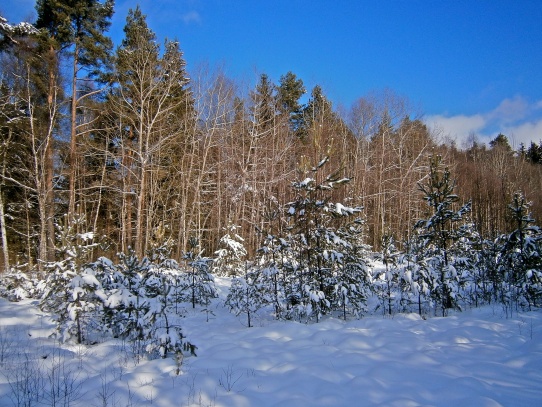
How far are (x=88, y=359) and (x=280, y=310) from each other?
15.0 ft

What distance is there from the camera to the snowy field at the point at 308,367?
3.93 metres

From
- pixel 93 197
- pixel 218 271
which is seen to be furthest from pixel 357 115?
pixel 93 197

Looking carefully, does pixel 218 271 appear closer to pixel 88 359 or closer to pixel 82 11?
pixel 88 359

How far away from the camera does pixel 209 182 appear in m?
21.9

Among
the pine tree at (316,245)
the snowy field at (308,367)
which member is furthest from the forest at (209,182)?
the snowy field at (308,367)

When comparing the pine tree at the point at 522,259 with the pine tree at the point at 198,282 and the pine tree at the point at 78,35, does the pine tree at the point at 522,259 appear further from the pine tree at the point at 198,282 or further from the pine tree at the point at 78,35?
the pine tree at the point at 78,35

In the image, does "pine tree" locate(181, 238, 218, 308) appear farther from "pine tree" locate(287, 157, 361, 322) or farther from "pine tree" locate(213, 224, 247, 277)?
"pine tree" locate(213, 224, 247, 277)

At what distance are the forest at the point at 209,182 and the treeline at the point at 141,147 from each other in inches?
4.7

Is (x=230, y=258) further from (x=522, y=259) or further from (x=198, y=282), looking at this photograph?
(x=522, y=259)

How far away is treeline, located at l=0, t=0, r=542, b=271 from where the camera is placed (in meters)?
16.5

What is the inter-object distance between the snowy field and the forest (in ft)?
5.36

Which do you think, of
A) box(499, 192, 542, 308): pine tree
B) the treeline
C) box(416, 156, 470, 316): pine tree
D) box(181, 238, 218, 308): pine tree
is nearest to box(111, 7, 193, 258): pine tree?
the treeline

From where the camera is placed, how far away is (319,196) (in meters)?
8.94

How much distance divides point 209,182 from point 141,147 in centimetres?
547
